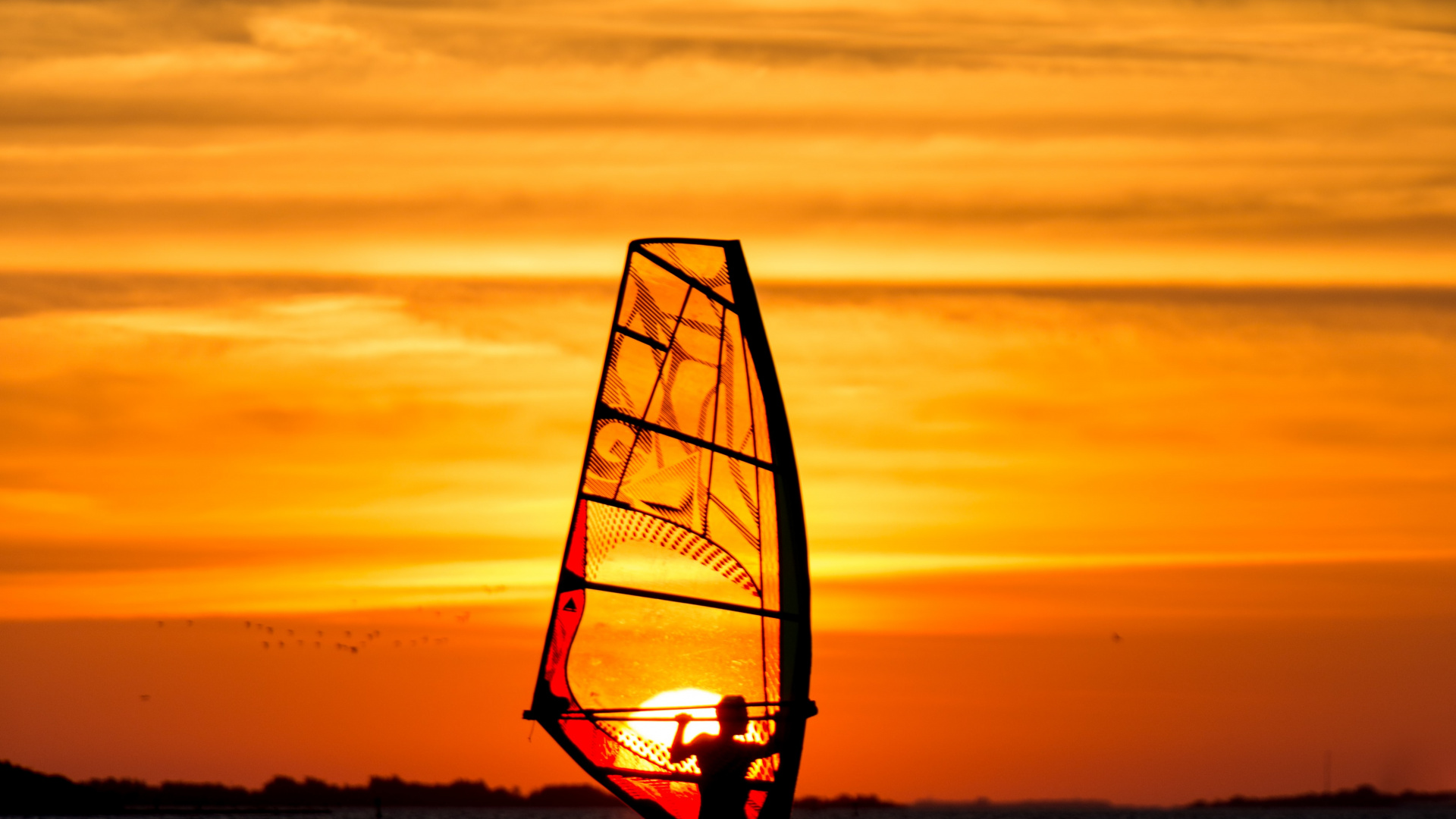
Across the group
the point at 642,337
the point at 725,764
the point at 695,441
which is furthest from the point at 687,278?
the point at 725,764

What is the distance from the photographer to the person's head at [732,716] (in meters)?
19.0

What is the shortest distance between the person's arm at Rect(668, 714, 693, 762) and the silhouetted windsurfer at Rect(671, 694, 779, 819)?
0.13 meters

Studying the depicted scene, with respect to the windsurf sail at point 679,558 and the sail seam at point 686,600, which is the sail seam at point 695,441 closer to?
the windsurf sail at point 679,558

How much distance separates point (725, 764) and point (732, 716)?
1.99 ft

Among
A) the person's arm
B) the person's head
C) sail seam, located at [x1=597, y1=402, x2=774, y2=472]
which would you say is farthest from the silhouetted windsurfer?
sail seam, located at [x1=597, y1=402, x2=774, y2=472]

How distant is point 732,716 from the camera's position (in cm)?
1903

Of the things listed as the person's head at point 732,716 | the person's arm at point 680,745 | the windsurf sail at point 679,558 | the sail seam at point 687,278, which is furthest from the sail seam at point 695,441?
the person's head at point 732,716

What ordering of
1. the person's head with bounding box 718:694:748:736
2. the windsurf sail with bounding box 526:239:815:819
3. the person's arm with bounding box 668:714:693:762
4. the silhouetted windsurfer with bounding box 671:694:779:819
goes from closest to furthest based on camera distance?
1. the silhouetted windsurfer with bounding box 671:694:779:819
2. the person's head with bounding box 718:694:748:736
3. the person's arm with bounding box 668:714:693:762
4. the windsurf sail with bounding box 526:239:815:819

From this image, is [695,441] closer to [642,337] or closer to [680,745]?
[642,337]

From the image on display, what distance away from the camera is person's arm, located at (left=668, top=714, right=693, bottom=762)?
63.2 ft

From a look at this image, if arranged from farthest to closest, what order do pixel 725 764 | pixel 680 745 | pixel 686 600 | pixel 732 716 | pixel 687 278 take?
pixel 687 278, pixel 686 600, pixel 680 745, pixel 732 716, pixel 725 764

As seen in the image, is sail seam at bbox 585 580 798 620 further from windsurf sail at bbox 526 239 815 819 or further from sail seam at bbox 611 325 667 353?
sail seam at bbox 611 325 667 353

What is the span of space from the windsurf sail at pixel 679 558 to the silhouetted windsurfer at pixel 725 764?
2.33 meters

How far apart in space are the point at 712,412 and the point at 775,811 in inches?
164
